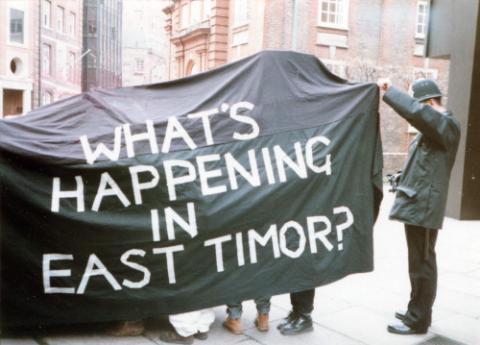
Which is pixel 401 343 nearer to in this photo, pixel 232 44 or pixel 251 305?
pixel 251 305

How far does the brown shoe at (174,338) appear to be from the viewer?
3.75 meters

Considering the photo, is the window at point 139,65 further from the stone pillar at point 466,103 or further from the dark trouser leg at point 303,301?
the dark trouser leg at point 303,301

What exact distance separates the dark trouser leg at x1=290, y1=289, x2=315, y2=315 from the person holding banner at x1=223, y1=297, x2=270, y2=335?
233mm

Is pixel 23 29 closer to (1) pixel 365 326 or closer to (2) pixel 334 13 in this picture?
(2) pixel 334 13

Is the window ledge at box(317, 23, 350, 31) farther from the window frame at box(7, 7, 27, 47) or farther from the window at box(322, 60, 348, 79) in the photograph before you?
the window frame at box(7, 7, 27, 47)

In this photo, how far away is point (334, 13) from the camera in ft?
68.3

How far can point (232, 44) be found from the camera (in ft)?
73.6

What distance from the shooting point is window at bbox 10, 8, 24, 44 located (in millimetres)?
18156

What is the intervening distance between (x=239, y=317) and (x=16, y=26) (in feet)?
59.0

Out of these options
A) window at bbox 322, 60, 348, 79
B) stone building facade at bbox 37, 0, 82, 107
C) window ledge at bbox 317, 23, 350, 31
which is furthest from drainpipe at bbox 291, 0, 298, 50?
stone building facade at bbox 37, 0, 82, 107

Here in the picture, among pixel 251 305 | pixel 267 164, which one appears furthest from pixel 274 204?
pixel 251 305

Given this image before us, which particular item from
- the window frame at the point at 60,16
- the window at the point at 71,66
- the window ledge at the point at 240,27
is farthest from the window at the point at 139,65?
the window frame at the point at 60,16

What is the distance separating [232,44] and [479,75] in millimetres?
14063

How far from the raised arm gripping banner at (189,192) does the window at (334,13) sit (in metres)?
17.3
